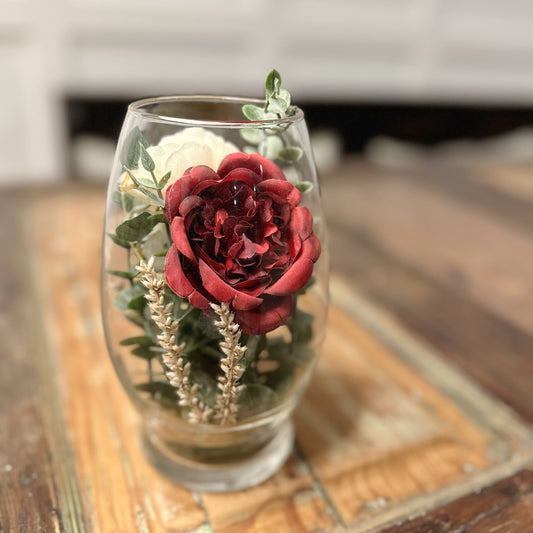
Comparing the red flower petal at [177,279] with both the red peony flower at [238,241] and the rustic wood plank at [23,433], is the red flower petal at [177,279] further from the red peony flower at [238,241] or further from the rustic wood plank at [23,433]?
the rustic wood plank at [23,433]

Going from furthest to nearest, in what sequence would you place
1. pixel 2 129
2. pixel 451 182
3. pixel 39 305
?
pixel 2 129 < pixel 451 182 < pixel 39 305

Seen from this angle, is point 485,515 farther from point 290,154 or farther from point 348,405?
point 290,154

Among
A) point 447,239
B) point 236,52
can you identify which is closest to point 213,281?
point 447,239

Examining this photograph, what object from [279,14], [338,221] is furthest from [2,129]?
[338,221]

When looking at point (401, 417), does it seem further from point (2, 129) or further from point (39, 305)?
point (2, 129)

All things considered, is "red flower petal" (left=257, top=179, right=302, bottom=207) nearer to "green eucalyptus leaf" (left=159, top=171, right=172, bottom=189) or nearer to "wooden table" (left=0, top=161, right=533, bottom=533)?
"green eucalyptus leaf" (left=159, top=171, right=172, bottom=189)

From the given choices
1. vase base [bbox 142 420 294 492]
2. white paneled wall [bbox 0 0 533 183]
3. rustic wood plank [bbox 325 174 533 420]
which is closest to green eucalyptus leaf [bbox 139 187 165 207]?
vase base [bbox 142 420 294 492]
